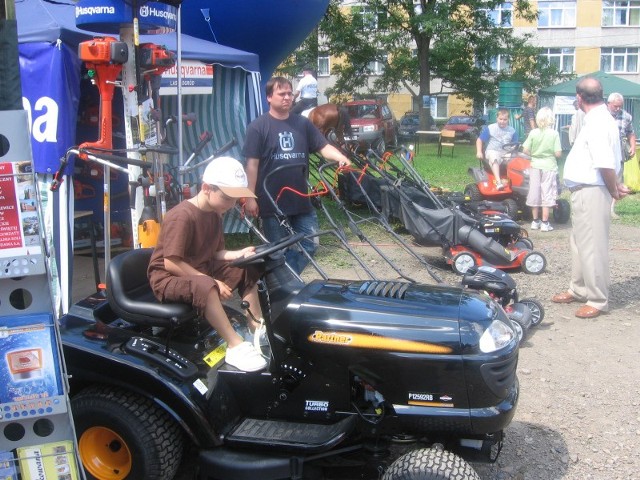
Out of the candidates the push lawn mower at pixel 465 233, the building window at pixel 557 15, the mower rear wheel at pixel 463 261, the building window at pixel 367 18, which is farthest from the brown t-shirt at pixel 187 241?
the building window at pixel 557 15

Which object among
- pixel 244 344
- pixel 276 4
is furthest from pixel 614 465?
pixel 276 4

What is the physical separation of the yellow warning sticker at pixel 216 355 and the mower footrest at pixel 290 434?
1.04ft

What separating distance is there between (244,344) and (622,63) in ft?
157


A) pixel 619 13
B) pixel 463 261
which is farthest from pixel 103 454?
pixel 619 13

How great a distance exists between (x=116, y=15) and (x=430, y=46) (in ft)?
94.4

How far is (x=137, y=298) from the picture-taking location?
12.3 feet

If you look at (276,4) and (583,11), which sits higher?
(583,11)

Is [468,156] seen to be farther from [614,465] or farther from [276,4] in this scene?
[614,465]

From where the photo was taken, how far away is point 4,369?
2742mm

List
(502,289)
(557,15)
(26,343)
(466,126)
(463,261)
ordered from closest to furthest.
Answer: (26,343)
(502,289)
(463,261)
(466,126)
(557,15)

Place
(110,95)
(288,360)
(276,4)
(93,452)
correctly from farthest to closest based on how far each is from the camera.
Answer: (276,4) < (110,95) < (93,452) < (288,360)

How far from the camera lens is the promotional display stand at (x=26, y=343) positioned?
2.66 m

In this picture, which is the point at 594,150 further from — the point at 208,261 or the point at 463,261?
the point at 208,261

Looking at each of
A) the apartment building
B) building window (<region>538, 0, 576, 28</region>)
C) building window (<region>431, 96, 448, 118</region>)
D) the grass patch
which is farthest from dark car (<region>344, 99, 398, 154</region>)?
building window (<region>538, 0, 576, 28</region>)
